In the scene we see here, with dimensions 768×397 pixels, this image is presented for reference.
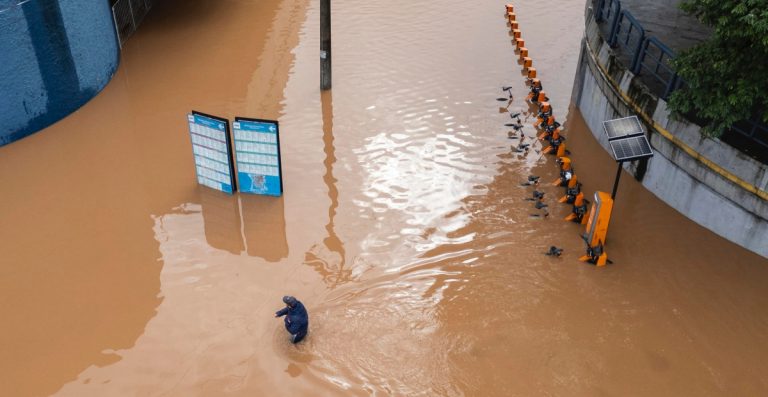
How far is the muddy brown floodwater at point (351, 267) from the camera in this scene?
810cm

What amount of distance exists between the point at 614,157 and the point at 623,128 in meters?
0.50

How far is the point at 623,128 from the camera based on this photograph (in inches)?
376

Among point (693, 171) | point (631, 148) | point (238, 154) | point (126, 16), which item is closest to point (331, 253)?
point (238, 154)

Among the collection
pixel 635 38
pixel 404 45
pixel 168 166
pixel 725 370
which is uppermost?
pixel 635 38

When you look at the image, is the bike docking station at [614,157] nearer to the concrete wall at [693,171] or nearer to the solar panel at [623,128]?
the solar panel at [623,128]

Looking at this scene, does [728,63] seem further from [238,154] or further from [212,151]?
[212,151]

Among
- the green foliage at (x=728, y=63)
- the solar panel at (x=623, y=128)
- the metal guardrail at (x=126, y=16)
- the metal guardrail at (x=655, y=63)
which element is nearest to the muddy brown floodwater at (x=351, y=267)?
the metal guardrail at (x=655, y=63)

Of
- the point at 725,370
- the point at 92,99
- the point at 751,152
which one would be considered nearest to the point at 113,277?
the point at 92,99

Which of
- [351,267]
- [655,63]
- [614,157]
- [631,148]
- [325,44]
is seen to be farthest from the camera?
[325,44]

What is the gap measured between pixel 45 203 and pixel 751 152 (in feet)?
40.6

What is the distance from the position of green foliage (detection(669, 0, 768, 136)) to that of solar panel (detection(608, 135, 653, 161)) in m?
0.91

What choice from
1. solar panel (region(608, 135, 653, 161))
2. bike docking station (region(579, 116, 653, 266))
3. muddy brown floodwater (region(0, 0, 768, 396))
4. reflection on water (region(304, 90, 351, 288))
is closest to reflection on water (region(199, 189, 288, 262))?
muddy brown floodwater (region(0, 0, 768, 396))

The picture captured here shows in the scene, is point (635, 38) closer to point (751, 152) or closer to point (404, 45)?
point (751, 152)

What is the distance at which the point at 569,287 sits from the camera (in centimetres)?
941
